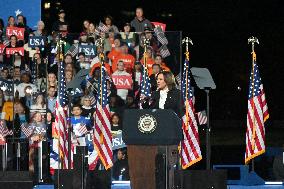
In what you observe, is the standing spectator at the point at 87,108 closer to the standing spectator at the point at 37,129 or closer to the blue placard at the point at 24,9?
the standing spectator at the point at 37,129

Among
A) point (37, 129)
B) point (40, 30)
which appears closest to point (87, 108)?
point (37, 129)

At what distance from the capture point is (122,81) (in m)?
15.6

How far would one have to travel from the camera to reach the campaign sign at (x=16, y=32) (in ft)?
55.6

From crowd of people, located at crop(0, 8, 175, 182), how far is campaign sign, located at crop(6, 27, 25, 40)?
2.89 ft

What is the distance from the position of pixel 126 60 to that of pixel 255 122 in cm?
265

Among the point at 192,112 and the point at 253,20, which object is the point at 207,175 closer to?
the point at 192,112

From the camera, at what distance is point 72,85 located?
14.2 meters

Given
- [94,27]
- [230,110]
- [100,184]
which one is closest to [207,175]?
[100,184]

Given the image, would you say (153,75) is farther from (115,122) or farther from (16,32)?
(16,32)

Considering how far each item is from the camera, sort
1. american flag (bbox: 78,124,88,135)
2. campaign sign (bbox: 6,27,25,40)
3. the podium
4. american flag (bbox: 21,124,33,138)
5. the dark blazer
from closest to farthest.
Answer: the podium
the dark blazer
american flag (bbox: 78,124,88,135)
american flag (bbox: 21,124,33,138)
campaign sign (bbox: 6,27,25,40)

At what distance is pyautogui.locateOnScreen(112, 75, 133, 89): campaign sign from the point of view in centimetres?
1562

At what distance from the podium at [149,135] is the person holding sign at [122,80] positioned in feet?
18.7

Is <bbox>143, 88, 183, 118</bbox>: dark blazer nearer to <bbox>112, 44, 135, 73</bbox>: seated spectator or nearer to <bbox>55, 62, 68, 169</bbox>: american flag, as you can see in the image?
<bbox>55, 62, 68, 169</bbox>: american flag

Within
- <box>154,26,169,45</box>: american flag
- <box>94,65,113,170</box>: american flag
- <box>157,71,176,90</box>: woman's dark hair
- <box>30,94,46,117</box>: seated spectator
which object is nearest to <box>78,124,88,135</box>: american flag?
<box>94,65,113,170</box>: american flag
